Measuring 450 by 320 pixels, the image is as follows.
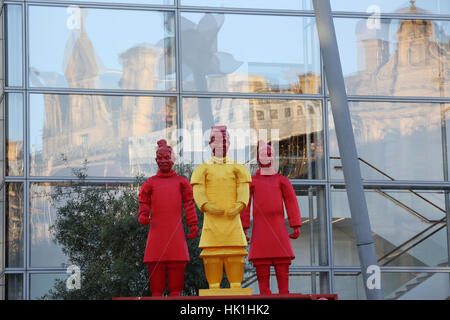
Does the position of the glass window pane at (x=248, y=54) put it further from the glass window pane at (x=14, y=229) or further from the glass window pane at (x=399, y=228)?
the glass window pane at (x=14, y=229)

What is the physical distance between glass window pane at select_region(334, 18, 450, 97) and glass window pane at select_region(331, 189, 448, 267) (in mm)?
1670

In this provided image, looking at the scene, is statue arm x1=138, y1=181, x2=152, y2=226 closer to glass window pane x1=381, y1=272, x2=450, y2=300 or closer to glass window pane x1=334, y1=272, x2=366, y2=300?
glass window pane x1=334, y1=272, x2=366, y2=300

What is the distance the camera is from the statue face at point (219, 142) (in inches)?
282

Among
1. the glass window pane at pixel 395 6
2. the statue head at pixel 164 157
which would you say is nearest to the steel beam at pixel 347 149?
the statue head at pixel 164 157

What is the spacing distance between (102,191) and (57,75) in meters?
2.06

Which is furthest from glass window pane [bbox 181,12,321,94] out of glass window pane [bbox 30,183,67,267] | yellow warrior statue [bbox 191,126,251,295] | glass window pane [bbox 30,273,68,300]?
yellow warrior statue [bbox 191,126,251,295]

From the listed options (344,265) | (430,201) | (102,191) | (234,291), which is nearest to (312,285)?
(344,265)

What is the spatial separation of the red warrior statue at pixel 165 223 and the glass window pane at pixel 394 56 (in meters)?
5.17

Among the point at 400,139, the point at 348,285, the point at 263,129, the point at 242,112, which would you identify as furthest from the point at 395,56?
the point at 348,285

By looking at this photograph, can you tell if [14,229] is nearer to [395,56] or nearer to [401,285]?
[401,285]

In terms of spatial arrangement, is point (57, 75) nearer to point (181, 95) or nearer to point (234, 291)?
point (181, 95)

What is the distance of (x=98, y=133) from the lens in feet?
36.1

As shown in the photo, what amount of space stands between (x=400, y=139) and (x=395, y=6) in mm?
2167

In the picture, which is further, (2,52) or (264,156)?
(2,52)
